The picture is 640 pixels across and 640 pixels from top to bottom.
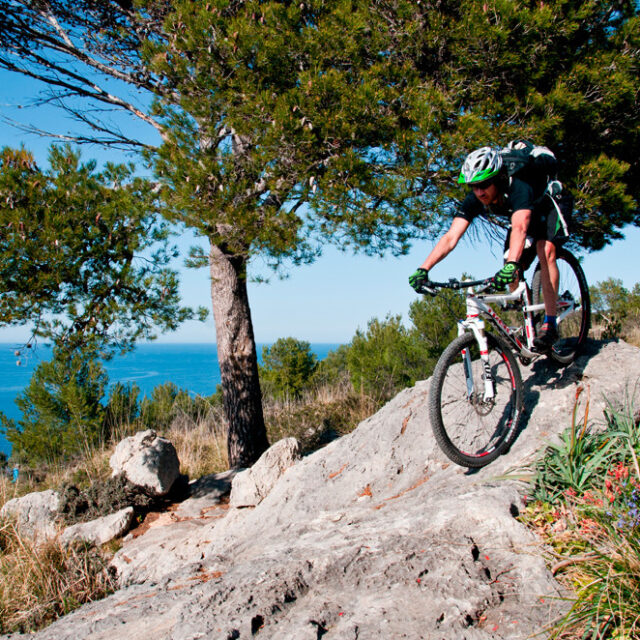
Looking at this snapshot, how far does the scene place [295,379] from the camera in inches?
508

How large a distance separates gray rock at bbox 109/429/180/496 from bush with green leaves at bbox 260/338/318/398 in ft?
20.6

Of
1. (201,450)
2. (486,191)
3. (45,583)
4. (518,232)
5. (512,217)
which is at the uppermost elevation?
(486,191)

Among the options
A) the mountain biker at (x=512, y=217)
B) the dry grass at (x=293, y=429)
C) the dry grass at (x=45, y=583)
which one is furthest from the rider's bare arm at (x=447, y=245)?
the dry grass at (x=293, y=429)

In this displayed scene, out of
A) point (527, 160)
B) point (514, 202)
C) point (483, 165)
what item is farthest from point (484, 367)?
point (527, 160)

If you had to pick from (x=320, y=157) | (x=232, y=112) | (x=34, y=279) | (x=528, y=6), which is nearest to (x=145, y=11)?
(x=232, y=112)

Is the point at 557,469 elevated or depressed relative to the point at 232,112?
depressed

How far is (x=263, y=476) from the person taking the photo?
5320 mm

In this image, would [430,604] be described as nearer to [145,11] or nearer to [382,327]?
[145,11]

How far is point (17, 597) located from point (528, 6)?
7154 mm

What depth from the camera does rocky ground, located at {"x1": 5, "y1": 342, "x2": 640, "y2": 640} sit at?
2.05m

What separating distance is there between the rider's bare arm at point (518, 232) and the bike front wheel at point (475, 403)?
24.3 inches

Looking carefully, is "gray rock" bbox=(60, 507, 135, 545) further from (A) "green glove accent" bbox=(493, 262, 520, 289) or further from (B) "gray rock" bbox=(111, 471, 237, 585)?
(A) "green glove accent" bbox=(493, 262, 520, 289)

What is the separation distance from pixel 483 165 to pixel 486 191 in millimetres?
196

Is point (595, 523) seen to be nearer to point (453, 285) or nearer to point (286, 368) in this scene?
point (453, 285)
